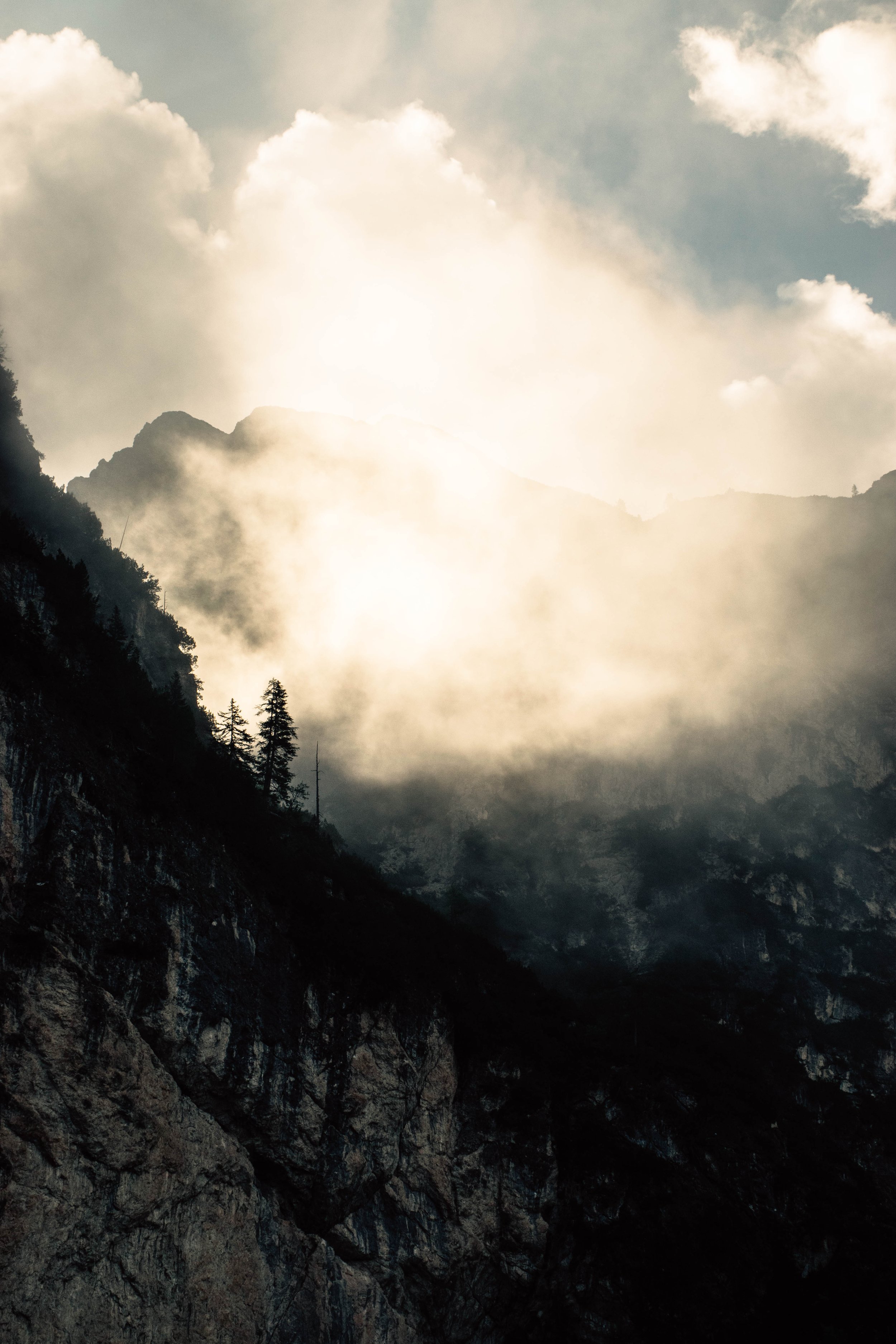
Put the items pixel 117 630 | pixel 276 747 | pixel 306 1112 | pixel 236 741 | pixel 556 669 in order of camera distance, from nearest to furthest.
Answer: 1. pixel 306 1112
2. pixel 117 630
3. pixel 236 741
4. pixel 276 747
5. pixel 556 669

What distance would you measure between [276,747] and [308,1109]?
3507 cm

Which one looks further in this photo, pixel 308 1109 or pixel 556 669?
pixel 556 669

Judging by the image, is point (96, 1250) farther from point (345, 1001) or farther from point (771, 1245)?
point (771, 1245)

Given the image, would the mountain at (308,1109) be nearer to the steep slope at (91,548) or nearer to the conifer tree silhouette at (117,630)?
the steep slope at (91,548)

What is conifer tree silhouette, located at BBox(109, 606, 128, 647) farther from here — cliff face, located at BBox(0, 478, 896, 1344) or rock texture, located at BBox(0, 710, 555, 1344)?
rock texture, located at BBox(0, 710, 555, 1344)

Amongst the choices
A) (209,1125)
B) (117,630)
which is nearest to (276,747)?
(117,630)

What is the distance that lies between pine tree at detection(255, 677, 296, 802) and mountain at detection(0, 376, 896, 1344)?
4.64 m

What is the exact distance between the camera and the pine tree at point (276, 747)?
75688 mm

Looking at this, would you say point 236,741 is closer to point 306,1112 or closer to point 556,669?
point 306,1112

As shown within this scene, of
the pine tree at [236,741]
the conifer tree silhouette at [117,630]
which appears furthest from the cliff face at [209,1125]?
the pine tree at [236,741]

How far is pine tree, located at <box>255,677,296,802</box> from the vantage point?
7569cm

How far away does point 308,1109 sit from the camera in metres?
47.0

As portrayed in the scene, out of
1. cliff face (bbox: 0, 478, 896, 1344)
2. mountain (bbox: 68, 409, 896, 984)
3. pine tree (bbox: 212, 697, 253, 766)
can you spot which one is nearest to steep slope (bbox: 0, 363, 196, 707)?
pine tree (bbox: 212, 697, 253, 766)

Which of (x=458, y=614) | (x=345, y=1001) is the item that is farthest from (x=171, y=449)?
(x=345, y=1001)
